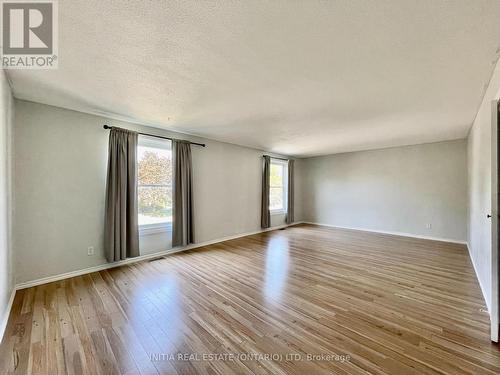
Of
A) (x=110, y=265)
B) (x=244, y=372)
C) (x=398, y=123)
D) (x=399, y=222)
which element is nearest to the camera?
(x=244, y=372)

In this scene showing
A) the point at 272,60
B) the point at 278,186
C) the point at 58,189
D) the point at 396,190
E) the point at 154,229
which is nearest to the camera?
the point at 272,60

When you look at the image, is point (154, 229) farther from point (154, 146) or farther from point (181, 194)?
point (154, 146)

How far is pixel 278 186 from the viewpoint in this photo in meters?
7.14

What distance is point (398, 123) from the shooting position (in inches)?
146

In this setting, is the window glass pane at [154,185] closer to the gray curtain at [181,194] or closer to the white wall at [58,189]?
the gray curtain at [181,194]

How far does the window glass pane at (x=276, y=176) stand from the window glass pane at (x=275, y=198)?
0.54 ft

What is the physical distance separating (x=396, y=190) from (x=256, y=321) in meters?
5.57

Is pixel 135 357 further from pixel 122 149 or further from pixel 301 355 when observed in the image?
pixel 122 149

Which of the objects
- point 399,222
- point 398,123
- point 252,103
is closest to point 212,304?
point 252,103

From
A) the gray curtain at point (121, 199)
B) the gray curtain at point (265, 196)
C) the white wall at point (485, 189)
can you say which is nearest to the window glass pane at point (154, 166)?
the gray curtain at point (121, 199)

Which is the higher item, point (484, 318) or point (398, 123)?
point (398, 123)

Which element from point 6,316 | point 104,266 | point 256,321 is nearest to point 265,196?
point 104,266

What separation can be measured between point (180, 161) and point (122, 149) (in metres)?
1.05

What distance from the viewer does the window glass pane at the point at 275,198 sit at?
22.5 feet
